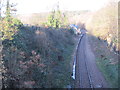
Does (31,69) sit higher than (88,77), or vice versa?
(31,69)

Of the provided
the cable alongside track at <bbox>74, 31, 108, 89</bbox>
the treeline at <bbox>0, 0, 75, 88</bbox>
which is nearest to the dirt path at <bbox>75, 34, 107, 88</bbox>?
the cable alongside track at <bbox>74, 31, 108, 89</bbox>

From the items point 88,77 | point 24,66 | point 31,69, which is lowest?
point 88,77

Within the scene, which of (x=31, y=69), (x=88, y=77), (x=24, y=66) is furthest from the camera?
(x=88, y=77)

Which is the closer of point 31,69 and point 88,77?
point 31,69

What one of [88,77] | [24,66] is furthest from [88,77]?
[24,66]

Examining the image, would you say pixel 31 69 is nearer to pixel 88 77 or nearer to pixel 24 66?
pixel 24 66

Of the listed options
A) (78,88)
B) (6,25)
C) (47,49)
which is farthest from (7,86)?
(47,49)

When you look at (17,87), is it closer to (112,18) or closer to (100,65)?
(100,65)

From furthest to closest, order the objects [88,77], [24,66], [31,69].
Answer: [88,77]
[31,69]
[24,66]

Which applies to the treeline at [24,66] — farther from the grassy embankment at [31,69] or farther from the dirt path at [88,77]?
the dirt path at [88,77]

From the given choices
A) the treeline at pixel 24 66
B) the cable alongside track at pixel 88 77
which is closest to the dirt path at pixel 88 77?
the cable alongside track at pixel 88 77

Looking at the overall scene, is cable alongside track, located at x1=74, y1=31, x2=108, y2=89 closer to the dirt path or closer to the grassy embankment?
the dirt path

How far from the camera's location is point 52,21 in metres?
35.8

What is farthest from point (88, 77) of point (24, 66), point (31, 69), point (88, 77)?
point (24, 66)
